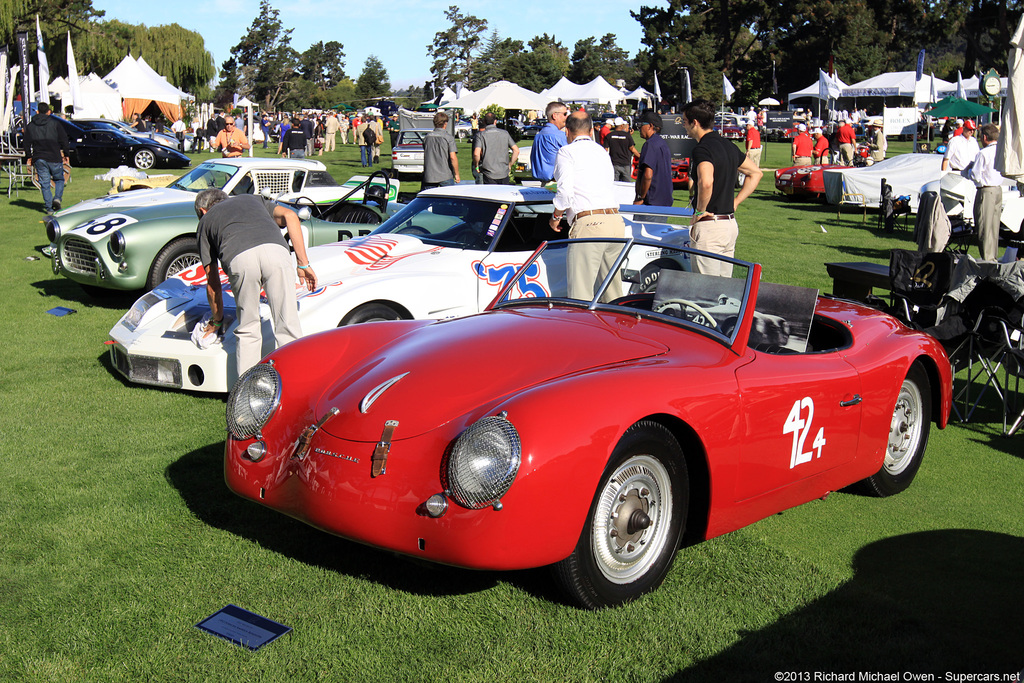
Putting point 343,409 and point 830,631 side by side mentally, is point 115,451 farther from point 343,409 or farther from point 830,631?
point 830,631

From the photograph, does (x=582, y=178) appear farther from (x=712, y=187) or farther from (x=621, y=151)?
(x=621, y=151)

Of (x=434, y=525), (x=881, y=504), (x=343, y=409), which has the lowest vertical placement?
(x=881, y=504)

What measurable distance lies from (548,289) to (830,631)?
2.49 m

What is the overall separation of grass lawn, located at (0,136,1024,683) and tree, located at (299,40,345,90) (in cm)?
17694

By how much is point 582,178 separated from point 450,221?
1.26 meters

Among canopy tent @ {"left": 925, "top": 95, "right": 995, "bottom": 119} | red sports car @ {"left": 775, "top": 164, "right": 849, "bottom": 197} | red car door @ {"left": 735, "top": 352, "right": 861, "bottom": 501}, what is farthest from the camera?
canopy tent @ {"left": 925, "top": 95, "right": 995, "bottom": 119}

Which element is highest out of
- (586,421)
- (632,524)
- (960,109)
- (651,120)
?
(960,109)

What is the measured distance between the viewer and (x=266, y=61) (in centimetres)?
11788

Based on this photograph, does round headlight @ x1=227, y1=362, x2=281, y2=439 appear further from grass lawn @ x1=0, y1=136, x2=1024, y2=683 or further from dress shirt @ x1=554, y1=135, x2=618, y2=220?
dress shirt @ x1=554, y1=135, x2=618, y2=220

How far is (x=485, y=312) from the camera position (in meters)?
4.70

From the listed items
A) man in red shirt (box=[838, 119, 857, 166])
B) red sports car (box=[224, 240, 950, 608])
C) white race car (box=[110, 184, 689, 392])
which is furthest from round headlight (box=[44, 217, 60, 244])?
man in red shirt (box=[838, 119, 857, 166])

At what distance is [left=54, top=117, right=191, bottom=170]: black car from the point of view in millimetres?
27750

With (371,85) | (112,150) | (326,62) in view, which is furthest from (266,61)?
(112,150)

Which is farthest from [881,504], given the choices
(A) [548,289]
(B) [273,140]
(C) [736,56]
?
(C) [736,56]
